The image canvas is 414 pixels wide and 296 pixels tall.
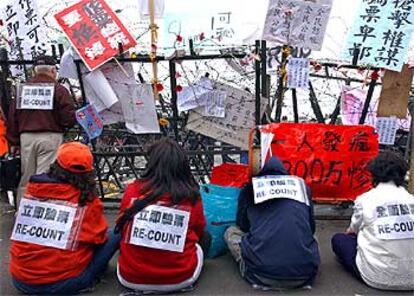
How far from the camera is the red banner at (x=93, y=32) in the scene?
587 cm

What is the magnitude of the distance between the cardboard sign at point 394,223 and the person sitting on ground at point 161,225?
1.49 meters

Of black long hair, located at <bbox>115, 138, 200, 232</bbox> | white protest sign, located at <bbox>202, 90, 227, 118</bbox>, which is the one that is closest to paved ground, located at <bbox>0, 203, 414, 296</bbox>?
black long hair, located at <bbox>115, 138, 200, 232</bbox>

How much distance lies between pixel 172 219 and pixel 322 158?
7.69 feet

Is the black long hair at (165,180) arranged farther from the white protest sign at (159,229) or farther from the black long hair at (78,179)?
the black long hair at (78,179)

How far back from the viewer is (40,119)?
5.71 metres

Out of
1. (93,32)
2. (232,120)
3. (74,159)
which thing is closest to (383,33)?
Answer: (232,120)

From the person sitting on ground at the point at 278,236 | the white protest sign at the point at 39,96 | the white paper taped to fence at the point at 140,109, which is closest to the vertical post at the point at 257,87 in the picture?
the white paper taped to fence at the point at 140,109

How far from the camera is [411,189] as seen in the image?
5.80 metres

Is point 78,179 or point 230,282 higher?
point 78,179

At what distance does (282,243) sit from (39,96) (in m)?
3.26

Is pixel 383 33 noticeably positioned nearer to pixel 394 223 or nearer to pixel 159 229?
pixel 394 223

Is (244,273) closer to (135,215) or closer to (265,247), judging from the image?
(265,247)

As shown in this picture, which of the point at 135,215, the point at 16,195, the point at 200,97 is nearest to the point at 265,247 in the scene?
the point at 135,215

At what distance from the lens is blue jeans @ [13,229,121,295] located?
4004 mm
